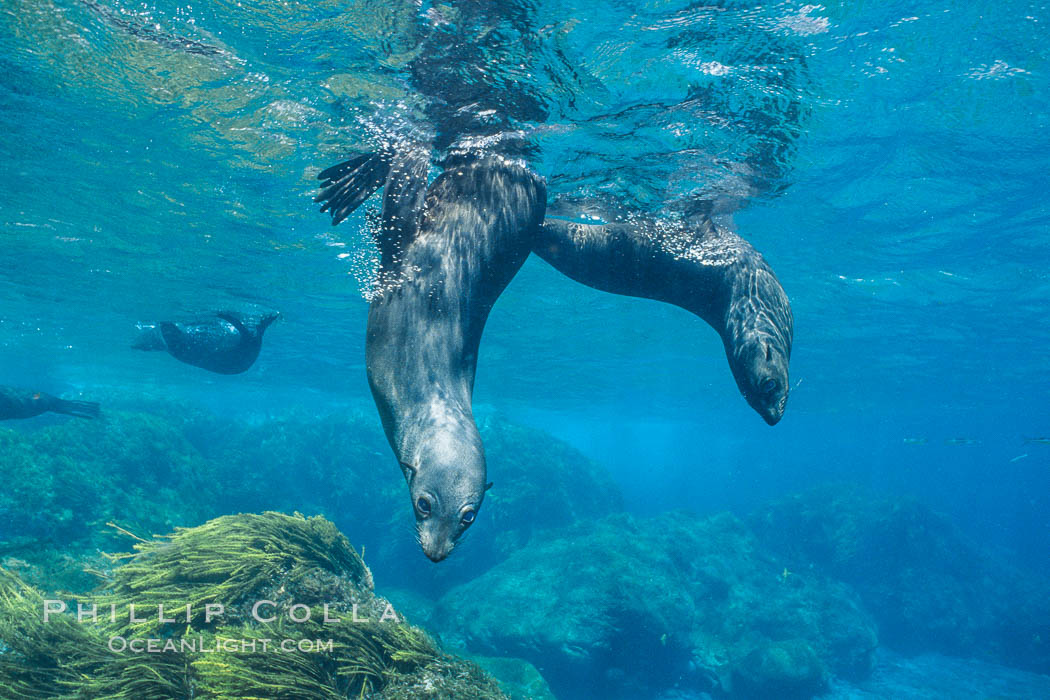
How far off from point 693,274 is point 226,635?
472cm

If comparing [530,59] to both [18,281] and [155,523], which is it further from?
[18,281]

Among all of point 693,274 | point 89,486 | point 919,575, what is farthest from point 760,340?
point 919,575

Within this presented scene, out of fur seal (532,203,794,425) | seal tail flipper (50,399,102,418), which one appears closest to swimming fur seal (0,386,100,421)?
seal tail flipper (50,399,102,418)

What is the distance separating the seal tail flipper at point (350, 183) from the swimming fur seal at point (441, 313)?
585 mm

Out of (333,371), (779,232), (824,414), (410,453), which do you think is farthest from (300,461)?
(824,414)

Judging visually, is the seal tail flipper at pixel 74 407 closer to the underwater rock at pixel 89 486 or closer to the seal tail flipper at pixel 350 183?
the underwater rock at pixel 89 486

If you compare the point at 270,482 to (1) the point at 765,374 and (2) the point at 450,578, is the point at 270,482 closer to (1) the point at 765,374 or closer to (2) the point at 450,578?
(2) the point at 450,578

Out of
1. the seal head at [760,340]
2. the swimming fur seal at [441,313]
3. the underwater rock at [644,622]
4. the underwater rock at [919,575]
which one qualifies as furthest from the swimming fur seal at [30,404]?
the underwater rock at [919,575]

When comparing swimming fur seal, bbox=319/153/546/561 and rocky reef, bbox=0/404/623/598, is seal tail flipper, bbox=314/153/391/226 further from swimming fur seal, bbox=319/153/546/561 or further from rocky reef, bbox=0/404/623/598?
rocky reef, bbox=0/404/623/598

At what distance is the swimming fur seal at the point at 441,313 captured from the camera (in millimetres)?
2658

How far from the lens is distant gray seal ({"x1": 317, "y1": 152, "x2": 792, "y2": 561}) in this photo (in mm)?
2801

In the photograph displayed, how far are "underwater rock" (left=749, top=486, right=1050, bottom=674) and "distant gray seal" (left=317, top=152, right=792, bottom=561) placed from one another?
27.4 meters

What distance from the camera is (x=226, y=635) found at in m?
3.61

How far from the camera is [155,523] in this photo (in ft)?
40.5
